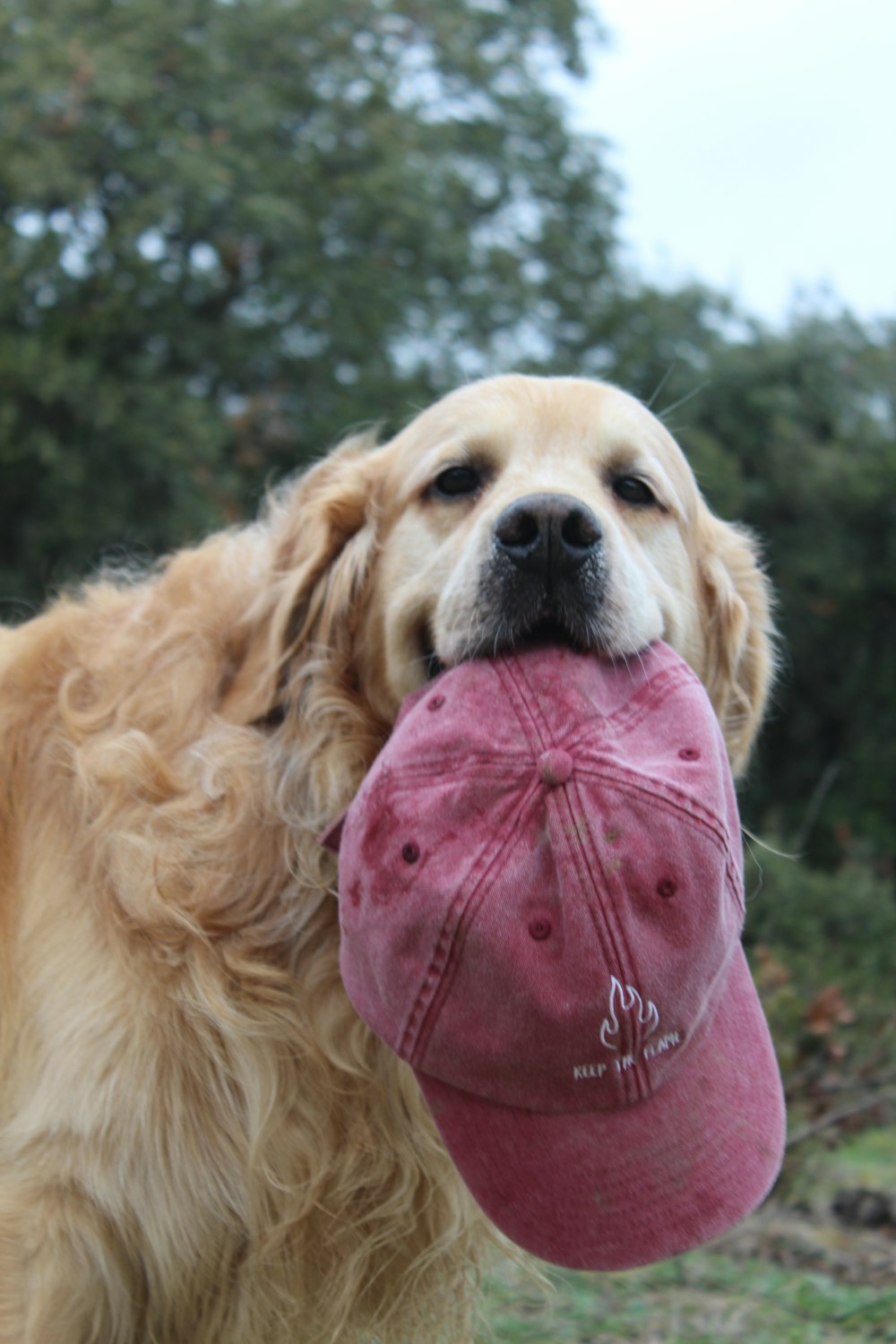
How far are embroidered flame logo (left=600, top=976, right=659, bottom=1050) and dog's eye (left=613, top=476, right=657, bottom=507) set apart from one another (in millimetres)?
1237

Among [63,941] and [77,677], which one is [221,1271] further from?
[77,677]

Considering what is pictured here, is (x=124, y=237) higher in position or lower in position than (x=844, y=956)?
higher

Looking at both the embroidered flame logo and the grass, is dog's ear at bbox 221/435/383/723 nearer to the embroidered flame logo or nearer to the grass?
the embroidered flame logo

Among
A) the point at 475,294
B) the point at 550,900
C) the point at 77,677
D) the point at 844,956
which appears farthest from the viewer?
the point at 475,294

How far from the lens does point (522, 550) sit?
8.27ft

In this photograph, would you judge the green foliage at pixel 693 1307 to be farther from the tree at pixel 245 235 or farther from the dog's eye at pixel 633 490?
the tree at pixel 245 235

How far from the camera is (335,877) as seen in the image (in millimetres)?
2633

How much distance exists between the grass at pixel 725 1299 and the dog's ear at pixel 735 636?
57.0 inches

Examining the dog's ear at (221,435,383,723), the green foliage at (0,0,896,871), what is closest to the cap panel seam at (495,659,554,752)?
the dog's ear at (221,435,383,723)

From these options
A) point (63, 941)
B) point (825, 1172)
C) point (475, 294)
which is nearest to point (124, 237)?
point (475, 294)

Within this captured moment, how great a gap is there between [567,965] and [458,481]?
1.24 meters

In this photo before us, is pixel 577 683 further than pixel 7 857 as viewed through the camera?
No

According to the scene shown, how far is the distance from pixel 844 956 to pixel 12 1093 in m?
5.20

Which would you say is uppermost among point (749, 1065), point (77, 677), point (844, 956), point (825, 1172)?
point (77, 677)
